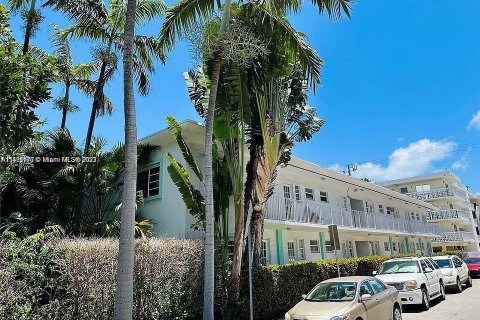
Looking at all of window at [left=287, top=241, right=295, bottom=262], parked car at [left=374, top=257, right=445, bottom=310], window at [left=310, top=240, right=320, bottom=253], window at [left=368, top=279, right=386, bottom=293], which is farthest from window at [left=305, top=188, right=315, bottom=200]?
window at [left=368, top=279, right=386, bottom=293]

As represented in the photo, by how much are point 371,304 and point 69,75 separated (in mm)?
14540

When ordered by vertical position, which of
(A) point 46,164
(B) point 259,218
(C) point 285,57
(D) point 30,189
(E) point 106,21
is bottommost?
(B) point 259,218

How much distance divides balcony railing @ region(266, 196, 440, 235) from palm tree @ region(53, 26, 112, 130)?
31.4 ft

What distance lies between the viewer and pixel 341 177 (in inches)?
944

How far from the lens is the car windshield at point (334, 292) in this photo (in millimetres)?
9215

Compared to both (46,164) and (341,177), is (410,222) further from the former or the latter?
(46,164)

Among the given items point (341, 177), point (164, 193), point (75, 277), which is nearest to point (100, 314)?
point (75, 277)

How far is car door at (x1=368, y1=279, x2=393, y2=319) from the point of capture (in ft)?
31.6

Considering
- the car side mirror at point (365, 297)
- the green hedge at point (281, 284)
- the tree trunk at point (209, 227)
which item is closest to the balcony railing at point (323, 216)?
the green hedge at point (281, 284)

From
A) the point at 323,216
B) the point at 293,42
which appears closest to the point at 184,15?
the point at 293,42

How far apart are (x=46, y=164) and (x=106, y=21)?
5.96 meters

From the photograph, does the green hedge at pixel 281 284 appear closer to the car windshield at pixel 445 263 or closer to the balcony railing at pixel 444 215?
the car windshield at pixel 445 263

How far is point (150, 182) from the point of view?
1642 centimetres

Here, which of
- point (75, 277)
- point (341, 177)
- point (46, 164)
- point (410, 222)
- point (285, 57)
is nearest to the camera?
point (75, 277)
